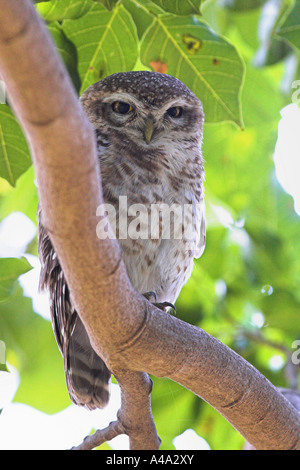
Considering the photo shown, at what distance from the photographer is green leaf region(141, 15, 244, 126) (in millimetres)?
2072

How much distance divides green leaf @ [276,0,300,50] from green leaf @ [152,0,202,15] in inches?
20.9

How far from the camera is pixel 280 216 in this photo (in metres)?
3.41

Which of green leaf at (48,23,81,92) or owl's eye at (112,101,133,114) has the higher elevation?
owl's eye at (112,101,133,114)

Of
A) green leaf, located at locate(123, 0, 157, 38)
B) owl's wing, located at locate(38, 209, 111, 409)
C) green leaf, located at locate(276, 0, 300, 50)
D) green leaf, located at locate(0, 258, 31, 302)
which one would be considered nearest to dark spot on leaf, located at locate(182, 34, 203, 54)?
green leaf, located at locate(123, 0, 157, 38)

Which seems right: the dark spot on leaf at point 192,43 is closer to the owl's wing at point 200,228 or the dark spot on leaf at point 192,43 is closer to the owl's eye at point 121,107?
the owl's eye at point 121,107

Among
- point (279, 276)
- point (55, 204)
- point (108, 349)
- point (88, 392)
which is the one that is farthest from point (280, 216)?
point (55, 204)

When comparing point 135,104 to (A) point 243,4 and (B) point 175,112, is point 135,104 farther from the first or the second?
(A) point 243,4

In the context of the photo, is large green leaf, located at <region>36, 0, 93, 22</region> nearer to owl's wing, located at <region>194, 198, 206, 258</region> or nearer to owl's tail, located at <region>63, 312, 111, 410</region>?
owl's wing, located at <region>194, 198, 206, 258</region>

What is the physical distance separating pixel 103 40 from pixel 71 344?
42.7 inches

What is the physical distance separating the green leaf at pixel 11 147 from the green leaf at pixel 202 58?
20.0 inches

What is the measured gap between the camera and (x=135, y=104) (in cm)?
246

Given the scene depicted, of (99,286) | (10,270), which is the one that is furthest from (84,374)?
(99,286)
